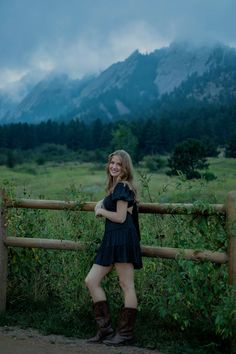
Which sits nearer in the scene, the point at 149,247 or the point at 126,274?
the point at 126,274

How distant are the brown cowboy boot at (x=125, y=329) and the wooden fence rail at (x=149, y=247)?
21.4 inches

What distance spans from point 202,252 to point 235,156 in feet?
289

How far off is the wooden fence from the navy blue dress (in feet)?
0.84

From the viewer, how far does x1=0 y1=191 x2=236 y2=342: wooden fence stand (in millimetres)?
4508

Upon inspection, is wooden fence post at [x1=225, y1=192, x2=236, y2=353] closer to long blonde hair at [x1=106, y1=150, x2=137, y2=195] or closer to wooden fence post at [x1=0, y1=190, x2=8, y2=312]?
long blonde hair at [x1=106, y1=150, x2=137, y2=195]

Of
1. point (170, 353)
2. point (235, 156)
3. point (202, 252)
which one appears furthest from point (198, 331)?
point (235, 156)

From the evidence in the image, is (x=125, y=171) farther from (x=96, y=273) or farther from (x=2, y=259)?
(x=2, y=259)

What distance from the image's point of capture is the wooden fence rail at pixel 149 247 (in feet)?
14.8

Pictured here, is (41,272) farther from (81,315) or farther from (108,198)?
(108,198)

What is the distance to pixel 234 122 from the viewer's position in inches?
4427

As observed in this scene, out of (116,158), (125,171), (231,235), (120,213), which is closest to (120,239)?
(120,213)

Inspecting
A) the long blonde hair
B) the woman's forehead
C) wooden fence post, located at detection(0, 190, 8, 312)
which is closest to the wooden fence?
wooden fence post, located at detection(0, 190, 8, 312)

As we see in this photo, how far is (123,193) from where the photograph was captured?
15.0 feet

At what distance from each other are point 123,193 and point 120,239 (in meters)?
0.41
